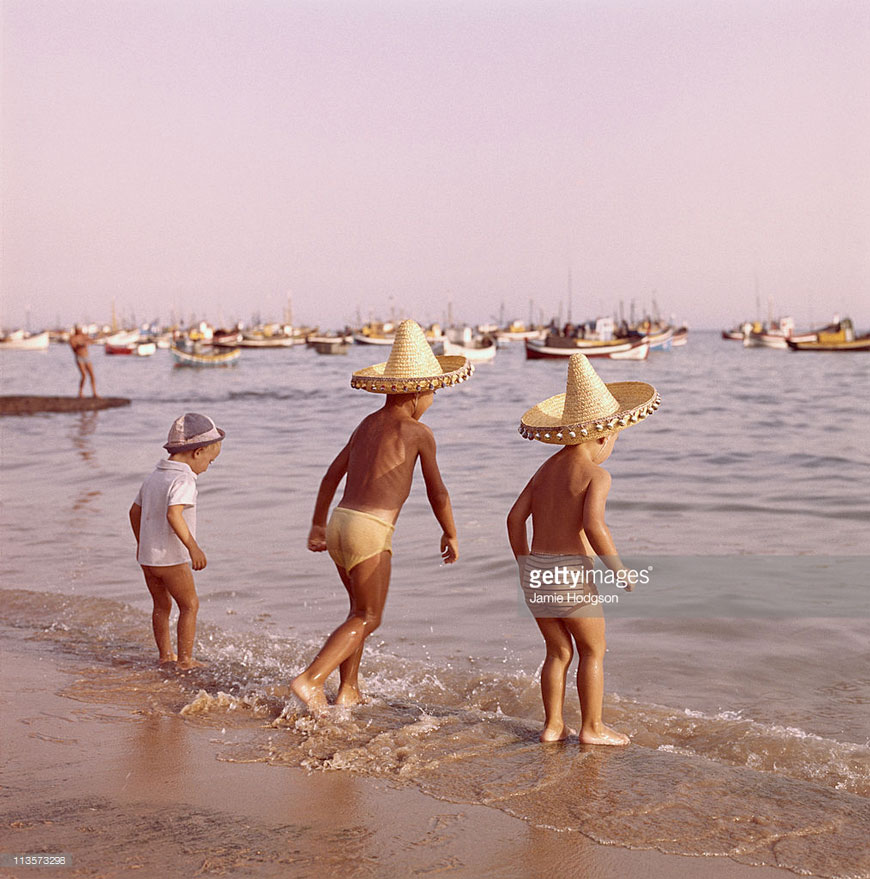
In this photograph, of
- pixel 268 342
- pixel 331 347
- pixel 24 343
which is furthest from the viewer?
pixel 268 342

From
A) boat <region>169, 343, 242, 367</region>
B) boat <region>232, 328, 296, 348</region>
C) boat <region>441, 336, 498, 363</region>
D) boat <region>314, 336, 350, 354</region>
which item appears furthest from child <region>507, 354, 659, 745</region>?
boat <region>232, 328, 296, 348</region>

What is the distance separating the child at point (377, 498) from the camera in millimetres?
4332

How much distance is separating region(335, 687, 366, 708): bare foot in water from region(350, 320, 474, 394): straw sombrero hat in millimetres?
1362

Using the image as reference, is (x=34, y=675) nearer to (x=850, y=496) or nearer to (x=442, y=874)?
(x=442, y=874)

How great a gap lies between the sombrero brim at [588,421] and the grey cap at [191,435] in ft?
5.87

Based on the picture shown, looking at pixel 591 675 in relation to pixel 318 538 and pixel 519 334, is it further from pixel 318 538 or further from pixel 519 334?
pixel 519 334

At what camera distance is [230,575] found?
26.2 ft

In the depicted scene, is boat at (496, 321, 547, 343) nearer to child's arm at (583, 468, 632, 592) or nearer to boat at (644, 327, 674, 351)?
boat at (644, 327, 674, 351)

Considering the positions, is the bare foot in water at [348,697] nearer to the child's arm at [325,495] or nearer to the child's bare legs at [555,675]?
the child's arm at [325,495]

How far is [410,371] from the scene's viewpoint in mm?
4480

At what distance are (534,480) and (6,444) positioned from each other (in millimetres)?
15471

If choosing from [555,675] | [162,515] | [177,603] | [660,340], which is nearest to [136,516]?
[162,515]

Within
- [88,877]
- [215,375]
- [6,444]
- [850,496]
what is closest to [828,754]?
[88,877]

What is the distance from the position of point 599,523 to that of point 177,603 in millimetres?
2479
